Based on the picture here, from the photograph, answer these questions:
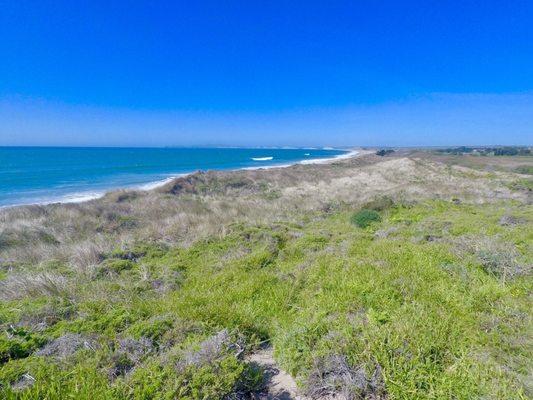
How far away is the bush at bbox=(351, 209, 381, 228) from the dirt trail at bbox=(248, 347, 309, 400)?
29.3ft

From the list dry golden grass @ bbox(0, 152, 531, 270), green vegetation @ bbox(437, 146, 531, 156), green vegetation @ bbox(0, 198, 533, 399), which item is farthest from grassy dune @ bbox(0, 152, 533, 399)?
green vegetation @ bbox(437, 146, 531, 156)

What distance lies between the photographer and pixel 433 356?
3.54 metres

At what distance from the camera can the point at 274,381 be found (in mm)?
3646

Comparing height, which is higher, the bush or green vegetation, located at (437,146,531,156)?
green vegetation, located at (437,146,531,156)

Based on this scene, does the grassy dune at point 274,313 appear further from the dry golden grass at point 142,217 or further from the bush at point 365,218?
the bush at point 365,218

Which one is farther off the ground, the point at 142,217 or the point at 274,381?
the point at 274,381

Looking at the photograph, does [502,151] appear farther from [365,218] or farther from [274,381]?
[274,381]

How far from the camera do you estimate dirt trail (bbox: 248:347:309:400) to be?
343cm

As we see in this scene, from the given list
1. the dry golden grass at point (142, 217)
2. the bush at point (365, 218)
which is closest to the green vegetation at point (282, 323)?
the dry golden grass at point (142, 217)

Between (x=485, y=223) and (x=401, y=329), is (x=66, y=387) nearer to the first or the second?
(x=401, y=329)

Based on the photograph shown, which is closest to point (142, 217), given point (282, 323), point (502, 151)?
point (282, 323)

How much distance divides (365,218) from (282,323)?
881 cm

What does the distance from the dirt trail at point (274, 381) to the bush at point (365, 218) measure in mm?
8930

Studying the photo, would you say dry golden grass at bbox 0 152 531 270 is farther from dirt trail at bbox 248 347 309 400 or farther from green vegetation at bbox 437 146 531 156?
green vegetation at bbox 437 146 531 156
